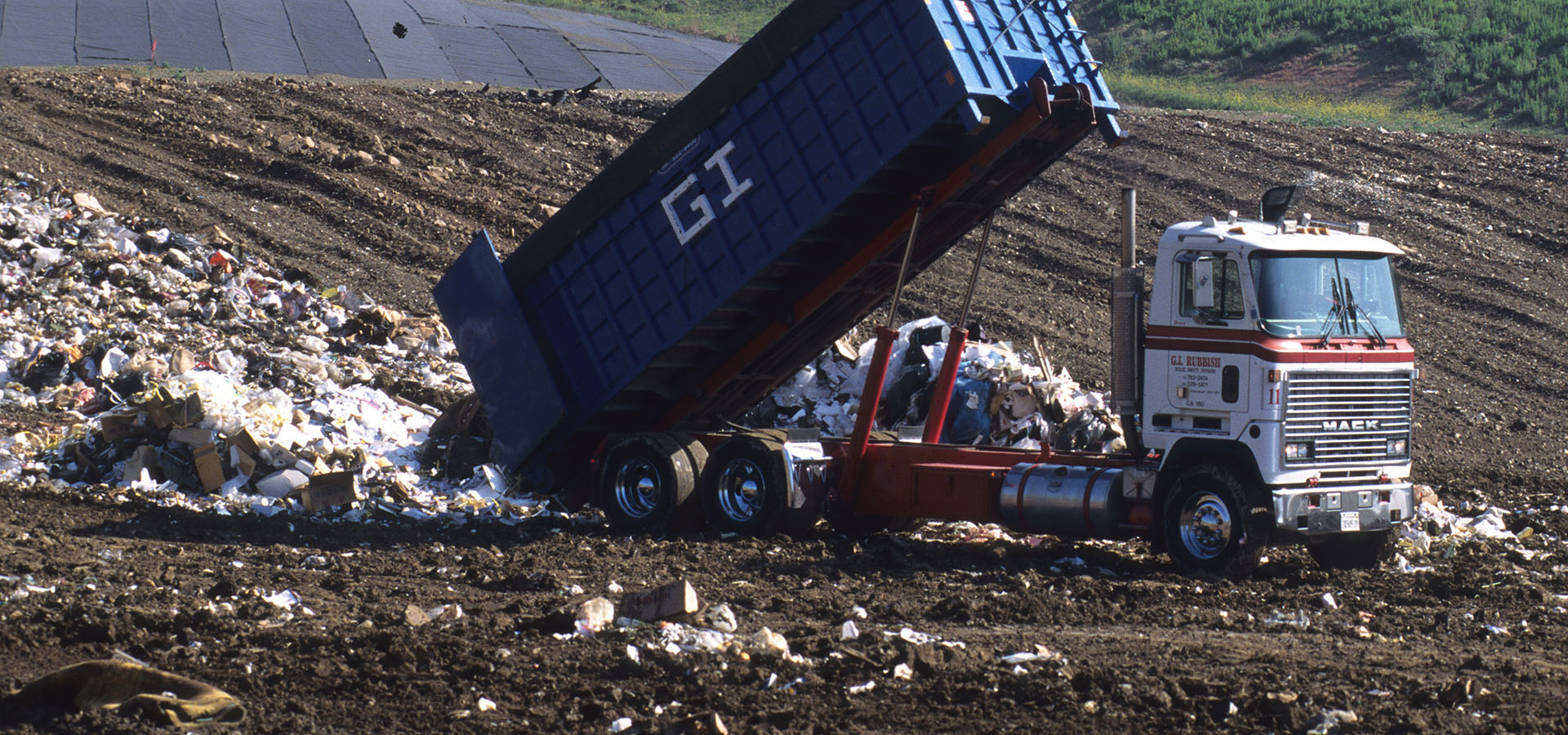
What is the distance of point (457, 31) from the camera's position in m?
29.6

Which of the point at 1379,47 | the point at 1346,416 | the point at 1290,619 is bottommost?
the point at 1290,619

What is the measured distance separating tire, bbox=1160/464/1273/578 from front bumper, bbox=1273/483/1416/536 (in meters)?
0.13

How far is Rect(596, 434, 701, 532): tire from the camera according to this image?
11.3 metres

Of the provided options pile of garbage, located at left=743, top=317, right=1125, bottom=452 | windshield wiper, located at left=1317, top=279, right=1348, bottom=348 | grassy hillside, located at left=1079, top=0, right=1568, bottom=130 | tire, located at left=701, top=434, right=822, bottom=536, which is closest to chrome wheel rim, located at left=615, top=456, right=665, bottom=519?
tire, located at left=701, top=434, right=822, bottom=536

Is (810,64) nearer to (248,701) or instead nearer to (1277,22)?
(248,701)

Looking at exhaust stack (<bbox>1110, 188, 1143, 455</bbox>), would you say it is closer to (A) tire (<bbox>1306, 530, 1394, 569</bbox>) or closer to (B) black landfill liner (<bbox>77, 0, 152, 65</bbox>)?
(A) tire (<bbox>1306, 530, 1394, 569</bbox>)

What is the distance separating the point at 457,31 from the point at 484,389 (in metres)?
19.6

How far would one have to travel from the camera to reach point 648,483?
11.5 m

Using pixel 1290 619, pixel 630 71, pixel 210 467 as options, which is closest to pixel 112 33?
pixel 630 71

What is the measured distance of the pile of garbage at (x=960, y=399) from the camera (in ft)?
43.3

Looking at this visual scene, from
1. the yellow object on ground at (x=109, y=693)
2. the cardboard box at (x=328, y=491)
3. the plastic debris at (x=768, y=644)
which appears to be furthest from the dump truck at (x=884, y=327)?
the yellow object on ground at (x=109, y=693)

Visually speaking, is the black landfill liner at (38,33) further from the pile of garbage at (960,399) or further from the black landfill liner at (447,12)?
the pile of garbage at (960,399)

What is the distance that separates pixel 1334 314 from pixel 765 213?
3.76 meters

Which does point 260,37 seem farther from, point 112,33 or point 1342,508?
point 1342,508
